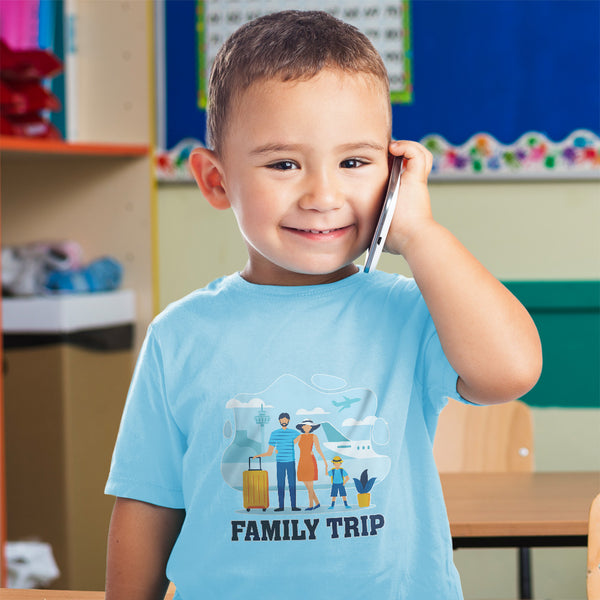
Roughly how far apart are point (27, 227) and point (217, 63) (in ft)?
6.12

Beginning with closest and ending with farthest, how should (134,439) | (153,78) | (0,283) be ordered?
(134,439) → (0,283) → (153,78)

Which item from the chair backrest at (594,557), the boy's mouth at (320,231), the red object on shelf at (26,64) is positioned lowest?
the chair backrest at (594,557)

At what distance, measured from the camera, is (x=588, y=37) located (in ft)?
7.52

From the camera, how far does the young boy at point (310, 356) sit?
77cm

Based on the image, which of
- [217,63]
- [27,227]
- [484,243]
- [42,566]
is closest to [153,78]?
[27,227]

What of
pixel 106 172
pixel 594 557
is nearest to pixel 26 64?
pixel 106 172

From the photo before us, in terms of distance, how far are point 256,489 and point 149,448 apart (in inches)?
5.1

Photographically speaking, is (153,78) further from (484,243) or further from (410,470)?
(410,470)

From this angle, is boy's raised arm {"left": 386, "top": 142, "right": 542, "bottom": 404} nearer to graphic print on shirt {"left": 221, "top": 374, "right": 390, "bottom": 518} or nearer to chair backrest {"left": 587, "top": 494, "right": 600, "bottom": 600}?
graphic print on shirt {"left": 221, "top": 374, "right": 390, "bottom": 518}

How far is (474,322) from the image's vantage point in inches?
29.6

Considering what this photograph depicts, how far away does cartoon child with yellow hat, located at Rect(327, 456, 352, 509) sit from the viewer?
2.58 ft

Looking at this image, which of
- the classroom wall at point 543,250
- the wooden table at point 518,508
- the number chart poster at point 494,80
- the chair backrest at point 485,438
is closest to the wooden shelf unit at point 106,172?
the number chart poster at point 494,80

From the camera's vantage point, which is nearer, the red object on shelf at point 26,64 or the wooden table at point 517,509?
the wooden table at point 517,509

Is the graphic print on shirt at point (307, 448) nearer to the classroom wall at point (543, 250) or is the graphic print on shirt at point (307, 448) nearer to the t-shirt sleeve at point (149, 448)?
the t-shirt sleeve at point (149, 448)
